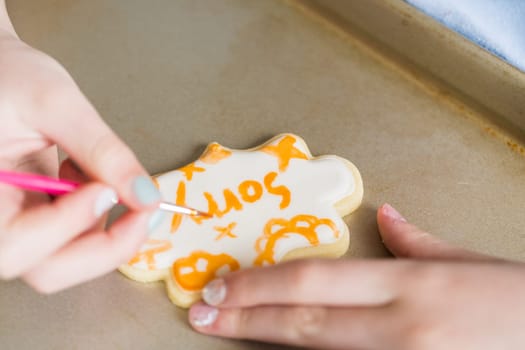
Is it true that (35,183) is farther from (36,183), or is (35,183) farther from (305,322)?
(305,322)

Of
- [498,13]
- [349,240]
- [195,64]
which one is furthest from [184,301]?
[498,13]

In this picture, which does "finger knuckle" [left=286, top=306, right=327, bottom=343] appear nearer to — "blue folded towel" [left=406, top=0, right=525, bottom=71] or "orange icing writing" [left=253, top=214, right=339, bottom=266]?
"orange icing writing" [left=253, top=214, right=339, bottom=266]

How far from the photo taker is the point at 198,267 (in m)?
0.78

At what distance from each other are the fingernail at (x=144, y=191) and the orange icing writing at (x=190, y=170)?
23 cm

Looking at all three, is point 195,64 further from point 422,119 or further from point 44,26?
point 422,119

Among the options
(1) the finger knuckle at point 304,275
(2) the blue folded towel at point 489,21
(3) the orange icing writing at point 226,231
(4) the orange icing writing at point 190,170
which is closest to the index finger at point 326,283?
(1) the finger knuckle at point 304,275

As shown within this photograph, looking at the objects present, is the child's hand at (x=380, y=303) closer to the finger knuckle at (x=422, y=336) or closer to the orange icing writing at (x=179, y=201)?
the finger knuckle at (x=422, y=336)

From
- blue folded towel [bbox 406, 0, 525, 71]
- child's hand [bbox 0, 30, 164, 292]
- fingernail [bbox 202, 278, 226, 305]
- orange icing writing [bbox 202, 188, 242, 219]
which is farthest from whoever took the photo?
blue folded towel [bbox 406, 0, 525, 71]

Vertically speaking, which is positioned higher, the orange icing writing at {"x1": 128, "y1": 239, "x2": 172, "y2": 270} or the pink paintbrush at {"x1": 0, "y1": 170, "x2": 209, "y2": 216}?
the pink paintbrush at {"x1": 0, "y1": 170, "x2": 209, "y2": 216}

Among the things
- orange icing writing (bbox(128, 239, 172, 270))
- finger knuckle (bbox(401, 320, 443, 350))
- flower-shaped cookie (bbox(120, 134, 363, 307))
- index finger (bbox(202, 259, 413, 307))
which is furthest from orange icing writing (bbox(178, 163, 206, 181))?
finger knuckle (bbox(401, 320, 443, 350))

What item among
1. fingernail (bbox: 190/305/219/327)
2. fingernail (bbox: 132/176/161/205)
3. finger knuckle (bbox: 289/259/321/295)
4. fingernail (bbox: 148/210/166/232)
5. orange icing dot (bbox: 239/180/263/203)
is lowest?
fingernail (bbox: 190/305/219/327)

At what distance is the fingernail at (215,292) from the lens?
0.72m

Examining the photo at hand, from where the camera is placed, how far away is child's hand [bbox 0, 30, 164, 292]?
2.03 ft

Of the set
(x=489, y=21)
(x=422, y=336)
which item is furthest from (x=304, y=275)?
(x=489, y=21)
